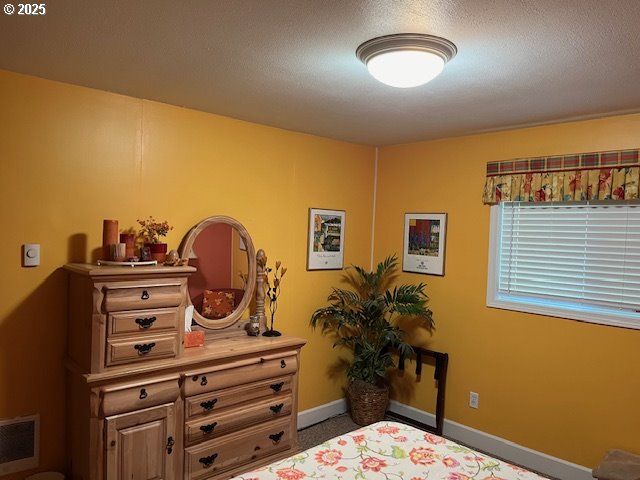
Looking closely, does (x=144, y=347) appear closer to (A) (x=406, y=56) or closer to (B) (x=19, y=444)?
(B) (x=19, y=444)

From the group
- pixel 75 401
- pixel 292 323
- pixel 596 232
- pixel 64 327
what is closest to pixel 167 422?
pixel 75 401

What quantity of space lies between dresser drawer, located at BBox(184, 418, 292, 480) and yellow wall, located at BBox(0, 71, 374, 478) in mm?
775

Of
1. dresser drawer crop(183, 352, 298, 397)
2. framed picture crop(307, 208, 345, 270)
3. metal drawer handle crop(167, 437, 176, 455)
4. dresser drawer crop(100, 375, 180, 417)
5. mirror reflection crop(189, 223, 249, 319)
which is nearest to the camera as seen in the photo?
dresser drawer crop(100, 375, 180, 417)

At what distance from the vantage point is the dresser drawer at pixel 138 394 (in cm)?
238

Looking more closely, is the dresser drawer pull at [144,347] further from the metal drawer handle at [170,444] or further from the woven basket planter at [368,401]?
the woven basket planter at [368,401]

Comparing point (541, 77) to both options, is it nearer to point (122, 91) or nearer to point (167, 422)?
point (122, 91)

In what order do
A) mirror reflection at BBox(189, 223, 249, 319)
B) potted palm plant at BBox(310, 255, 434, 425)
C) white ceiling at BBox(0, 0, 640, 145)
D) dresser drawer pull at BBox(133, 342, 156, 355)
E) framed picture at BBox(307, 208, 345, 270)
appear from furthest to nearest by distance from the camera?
framed picture at BBox(307, 208, 345, 270) → potted palm plant at BBox(310, 255, 434, 425) → mirror reflection at BBox(189, 223, 249, 319) → dresser drawer pull at BBox(133, 342, 156, 355) → white ceiling at BBox(0, 0, 640, 145)

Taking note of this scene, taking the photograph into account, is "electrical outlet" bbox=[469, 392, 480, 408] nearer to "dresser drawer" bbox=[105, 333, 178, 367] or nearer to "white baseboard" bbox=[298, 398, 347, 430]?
"white baseboard" bbox=[298, 398, 347, 430]

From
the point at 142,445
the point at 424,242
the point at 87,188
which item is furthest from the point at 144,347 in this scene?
the point at 424,242

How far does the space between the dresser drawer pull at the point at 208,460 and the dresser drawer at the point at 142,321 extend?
2.64 ft

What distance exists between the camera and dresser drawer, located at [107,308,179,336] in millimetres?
2430

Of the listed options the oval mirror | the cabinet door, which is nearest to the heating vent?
the cabinet door

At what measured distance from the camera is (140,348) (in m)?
2.51

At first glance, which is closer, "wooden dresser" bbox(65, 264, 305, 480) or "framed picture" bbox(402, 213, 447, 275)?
"wooden dresser" bbox(65, 264, 305, 480)
